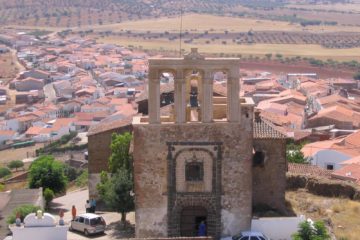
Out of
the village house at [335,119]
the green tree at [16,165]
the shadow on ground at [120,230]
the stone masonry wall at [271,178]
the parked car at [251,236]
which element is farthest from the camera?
the green tree at [16,165]

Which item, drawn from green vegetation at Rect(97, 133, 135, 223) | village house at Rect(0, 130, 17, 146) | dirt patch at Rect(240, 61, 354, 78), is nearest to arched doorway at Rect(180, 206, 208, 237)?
green vegetation at Rect(97, 133, 135, 223)

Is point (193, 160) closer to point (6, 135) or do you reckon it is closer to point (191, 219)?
point (191, 219)

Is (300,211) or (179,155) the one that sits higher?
(179,155)

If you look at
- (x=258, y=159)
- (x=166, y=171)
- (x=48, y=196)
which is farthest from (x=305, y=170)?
(x=48, y=196)

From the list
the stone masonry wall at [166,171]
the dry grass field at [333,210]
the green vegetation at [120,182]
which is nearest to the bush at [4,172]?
the green vegetation at [120,182]

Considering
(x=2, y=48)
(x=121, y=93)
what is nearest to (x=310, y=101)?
(x=121, y=93)

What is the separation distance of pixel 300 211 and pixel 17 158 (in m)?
45.8

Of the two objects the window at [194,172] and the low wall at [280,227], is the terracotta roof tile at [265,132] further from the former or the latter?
the low wall at [280,227]

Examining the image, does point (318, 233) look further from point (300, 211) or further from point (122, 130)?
point (122, 130)

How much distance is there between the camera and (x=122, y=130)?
2947 centimetres

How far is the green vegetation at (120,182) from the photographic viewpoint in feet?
78.2

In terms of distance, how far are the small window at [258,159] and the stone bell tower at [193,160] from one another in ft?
7.38

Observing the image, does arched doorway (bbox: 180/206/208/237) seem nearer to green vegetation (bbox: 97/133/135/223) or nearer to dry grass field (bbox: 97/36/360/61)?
green vegetation (bbox: 97/133/135/223)

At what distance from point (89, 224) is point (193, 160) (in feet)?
15.3
